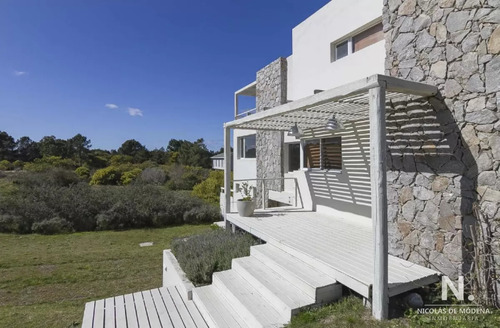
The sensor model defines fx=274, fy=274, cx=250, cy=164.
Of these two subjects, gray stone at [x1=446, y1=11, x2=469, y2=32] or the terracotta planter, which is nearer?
gray stone at [x1=446, y1=11, x2=469, y2=32]

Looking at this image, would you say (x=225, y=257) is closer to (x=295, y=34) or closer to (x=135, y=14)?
(x=295, y=34)

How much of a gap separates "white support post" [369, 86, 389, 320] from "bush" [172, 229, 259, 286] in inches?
116

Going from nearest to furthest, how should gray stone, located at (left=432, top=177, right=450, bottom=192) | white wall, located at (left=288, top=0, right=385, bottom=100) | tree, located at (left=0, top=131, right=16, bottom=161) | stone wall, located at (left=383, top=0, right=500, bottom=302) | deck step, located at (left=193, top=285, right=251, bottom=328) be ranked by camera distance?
stone wall, located at (left=383, top=0, right=500, bottom=302), deck step, located at (left=193, top=285, right=251, bottom=328), gray stone, located at (left=432, top=177, right=450, bottom=192), white wall, located at (left=288, top=0, right=385, bottom=100), tree, located at (left=0, top=131, right=16, bottom=161)

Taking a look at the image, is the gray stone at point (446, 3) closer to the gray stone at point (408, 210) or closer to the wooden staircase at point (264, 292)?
the gray stone at point (408, 210)

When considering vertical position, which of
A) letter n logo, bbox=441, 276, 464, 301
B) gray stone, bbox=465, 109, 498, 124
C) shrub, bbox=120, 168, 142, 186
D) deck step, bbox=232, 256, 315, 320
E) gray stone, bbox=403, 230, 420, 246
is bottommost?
deck step, bbox=232, 256, 315, 320

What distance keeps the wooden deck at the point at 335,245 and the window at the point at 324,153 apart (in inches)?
58.8

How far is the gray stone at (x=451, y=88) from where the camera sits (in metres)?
3.74

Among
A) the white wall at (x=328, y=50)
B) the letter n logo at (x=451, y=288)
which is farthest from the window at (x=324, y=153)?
the letter n logo at (x=451, y=288)

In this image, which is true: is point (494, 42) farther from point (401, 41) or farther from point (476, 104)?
point (401, 41)

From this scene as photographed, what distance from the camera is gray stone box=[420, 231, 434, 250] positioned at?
13.3 ft

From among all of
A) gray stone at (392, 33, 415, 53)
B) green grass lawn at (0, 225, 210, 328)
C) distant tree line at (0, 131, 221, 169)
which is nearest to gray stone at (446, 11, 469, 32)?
gray stone at (392, 33, 415, 53)

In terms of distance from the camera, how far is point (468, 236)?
3684 millimetres

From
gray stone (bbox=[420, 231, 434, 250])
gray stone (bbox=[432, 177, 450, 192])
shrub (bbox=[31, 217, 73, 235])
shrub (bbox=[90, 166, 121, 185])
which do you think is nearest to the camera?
gray stone (bbox=[432, 177, 450, 192])

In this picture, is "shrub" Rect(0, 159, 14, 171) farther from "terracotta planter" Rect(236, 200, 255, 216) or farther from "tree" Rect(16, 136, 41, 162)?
"terracotta planter" Rect(236, 200, 255, 216)
